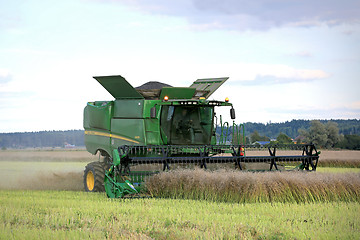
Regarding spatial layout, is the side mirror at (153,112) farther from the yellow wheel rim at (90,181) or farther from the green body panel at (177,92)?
the yellow wheel rim at (90,181)

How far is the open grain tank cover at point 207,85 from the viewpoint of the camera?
13859 millimetres

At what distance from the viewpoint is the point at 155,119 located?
39.8ft

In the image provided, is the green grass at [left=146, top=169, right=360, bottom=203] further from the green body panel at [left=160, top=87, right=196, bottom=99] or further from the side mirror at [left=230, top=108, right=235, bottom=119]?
the green body panel at [left=160, top=87, right=196, bottom=99]

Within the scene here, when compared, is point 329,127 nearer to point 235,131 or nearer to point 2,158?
point 2,158

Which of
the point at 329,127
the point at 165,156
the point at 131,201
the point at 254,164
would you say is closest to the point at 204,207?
the point at 131,201

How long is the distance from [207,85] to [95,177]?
452 cm

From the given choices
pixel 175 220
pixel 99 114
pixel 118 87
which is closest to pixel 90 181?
pixel 99 114

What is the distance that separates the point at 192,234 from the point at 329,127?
244 ft

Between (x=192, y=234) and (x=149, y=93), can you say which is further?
(x=149, y=93)

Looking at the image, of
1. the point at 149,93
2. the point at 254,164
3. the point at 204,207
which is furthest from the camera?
the point at 149,93

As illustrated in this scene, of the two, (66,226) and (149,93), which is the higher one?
(149,93)

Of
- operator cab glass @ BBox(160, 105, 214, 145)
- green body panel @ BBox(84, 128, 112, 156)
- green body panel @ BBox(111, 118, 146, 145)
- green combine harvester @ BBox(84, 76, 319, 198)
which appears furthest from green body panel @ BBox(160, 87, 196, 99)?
green body panel @ BBox(84, 128, 112, 156)

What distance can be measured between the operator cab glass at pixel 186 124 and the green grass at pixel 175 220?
2.96 meters

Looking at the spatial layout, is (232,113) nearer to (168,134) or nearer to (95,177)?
(168,134)
